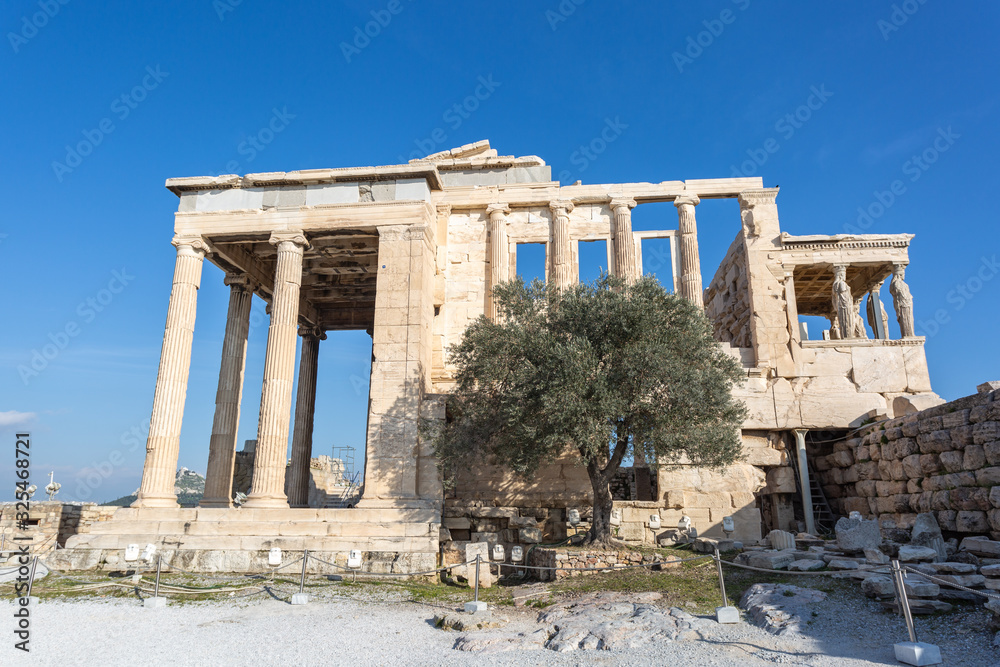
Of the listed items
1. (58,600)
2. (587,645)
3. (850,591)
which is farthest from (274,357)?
(850,591)

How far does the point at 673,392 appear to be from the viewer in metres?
12.8

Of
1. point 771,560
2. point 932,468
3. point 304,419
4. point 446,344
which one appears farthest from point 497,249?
point 932,468

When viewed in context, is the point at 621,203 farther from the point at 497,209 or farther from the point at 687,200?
the point at 497,209

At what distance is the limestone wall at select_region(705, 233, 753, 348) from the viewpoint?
20234 millimetres

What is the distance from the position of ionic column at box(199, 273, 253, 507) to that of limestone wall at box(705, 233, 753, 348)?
14.0 meters

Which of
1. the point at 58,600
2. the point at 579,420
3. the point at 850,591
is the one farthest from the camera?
the point at 579,420

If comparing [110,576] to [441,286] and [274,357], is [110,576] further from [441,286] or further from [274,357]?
[441,286]

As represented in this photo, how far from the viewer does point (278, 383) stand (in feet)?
53.7

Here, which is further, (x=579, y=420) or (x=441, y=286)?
(x=441, y=286)

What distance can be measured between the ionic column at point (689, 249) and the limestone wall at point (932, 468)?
18.4 ft

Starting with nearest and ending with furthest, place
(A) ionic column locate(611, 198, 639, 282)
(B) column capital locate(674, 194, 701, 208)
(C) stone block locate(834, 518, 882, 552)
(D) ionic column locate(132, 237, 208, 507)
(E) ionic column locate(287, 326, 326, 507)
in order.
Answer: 1. (C) stone block locate(834, 518, 882, 552)
2. (D) ionic column locate(132, 237, 208, 507)
3. (A) ionic column locate(611, 198, 639, 282)
4. (B) column capital locate(674, 194, 701, 208)
5. (E) ionic column locate(287, 326, 326, 507)

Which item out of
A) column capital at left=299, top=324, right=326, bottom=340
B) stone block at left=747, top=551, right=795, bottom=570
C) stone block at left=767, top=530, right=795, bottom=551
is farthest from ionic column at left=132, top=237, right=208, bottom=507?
stone block at left=767, top=530, right=795, bottom=551

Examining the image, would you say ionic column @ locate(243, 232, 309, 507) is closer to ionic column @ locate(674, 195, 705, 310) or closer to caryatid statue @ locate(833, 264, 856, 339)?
ionic column @ locate(674, 195, 705, 310)

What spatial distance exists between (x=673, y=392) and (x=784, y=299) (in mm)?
8441
